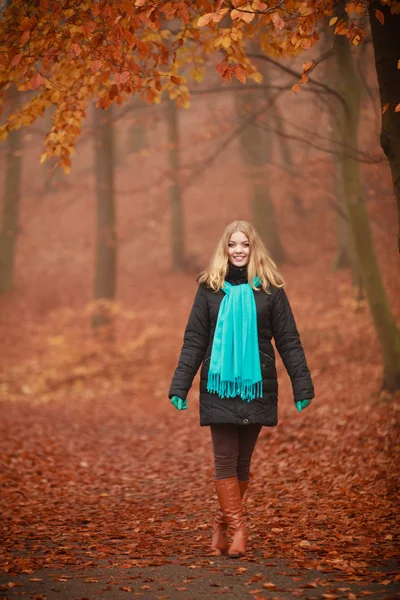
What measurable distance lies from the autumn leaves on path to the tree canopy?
11.6 ft

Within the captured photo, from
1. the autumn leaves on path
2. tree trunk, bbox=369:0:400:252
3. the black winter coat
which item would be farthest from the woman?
tree trunk, bbox=369:0:400:252

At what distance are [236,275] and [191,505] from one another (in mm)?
2559

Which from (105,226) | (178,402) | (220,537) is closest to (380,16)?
(178,402)

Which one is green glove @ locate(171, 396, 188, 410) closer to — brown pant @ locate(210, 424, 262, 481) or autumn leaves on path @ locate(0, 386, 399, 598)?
brown pant @ locate(210, 424, 262, 481)

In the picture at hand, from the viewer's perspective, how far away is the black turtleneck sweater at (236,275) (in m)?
4.75

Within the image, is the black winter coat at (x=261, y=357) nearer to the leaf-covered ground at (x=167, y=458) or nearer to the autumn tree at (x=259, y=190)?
the leaf-covered ground at (x=167, y=458)

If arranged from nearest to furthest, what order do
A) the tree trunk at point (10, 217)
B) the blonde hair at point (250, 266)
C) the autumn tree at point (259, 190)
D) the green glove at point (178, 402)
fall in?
1. the green glove at point (178, 402)
2. the blonde hair at point (250, 266)
3. the autumn tree at point (259, 190)
4. the tree trunk at point (10, 217)

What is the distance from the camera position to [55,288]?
68.5ft

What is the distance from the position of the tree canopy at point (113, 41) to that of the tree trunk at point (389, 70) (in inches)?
6.5

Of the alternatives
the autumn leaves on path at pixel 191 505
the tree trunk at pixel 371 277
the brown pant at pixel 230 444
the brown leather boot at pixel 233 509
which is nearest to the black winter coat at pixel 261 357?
the brown pant at pixel 230 444

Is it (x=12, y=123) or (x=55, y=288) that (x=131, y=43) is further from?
(x=55, y=288)

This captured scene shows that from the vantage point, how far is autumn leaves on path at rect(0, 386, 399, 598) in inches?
160

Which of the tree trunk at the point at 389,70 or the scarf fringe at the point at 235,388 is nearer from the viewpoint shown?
the scarf fringe at the point at 235,388

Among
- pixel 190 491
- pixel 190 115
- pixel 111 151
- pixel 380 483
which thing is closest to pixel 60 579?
pixel 190 491
